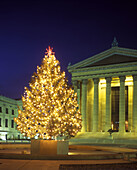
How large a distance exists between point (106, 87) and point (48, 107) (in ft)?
138

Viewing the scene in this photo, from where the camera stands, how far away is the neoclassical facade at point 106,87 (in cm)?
6084

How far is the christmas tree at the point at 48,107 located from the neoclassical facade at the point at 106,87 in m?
38.0

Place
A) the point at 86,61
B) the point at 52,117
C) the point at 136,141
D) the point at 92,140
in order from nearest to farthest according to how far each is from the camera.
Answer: the point at 52,117, the point at 136,141, the point at 92,140, the point at 86,61

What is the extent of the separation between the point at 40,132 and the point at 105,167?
29.9 feet

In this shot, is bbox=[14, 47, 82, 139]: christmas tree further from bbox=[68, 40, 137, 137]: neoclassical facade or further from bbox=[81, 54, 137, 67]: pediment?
bbox=[81, 54, 137, 67]: pediment

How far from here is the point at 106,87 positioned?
63344 mm

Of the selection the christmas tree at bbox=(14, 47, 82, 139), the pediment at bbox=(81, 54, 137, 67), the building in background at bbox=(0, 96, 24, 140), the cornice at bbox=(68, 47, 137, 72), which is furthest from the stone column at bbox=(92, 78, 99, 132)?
the christmas tree at bbox=(14, 47, 82, 139)

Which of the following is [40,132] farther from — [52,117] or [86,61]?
[86,61]

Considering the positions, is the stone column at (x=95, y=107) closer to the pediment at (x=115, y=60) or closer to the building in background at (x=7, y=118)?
the pediment at (x=115, y=60)

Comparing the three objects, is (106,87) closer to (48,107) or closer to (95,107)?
(95,107)

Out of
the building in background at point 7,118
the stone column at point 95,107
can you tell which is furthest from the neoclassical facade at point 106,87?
the building in background at point 7,118

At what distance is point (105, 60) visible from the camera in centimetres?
6425

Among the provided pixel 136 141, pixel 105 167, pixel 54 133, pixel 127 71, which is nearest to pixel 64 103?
pixel 54 133

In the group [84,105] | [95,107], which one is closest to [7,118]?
[84,105]
